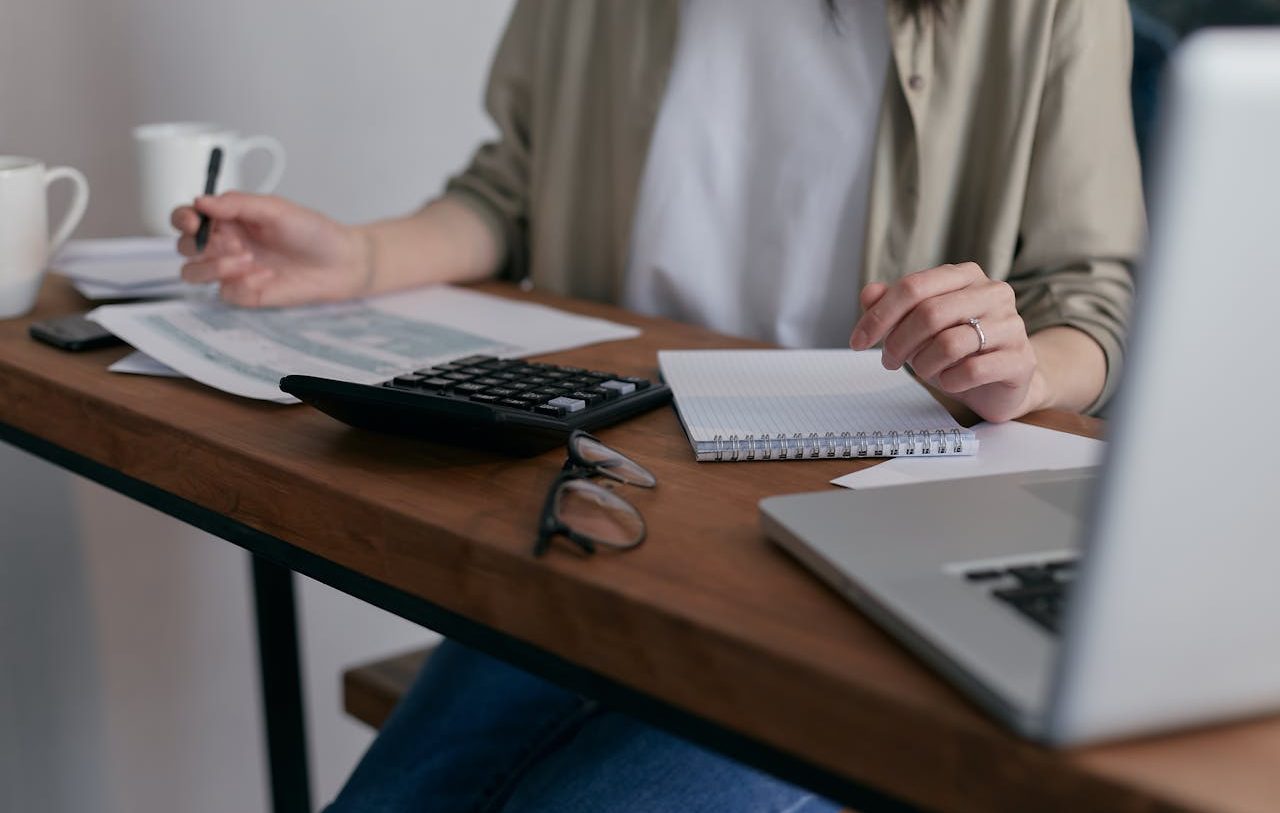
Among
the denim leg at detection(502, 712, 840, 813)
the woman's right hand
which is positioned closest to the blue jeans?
the denim leg at detection(502, 712, 840, 813)

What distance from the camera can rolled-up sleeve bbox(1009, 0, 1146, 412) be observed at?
0.91 m

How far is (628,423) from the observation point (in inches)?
28.3

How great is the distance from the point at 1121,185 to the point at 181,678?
3.92 ft

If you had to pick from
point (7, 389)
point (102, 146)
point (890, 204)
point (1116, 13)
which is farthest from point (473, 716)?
point (102, 146)

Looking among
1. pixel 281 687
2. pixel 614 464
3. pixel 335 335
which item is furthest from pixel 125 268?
pixel 614 464

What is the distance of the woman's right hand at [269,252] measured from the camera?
3.07ft

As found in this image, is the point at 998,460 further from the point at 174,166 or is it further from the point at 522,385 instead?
the point at 174,166

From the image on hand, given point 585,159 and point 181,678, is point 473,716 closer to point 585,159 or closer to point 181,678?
point 585,159

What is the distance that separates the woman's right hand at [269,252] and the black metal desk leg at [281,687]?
1.13ft

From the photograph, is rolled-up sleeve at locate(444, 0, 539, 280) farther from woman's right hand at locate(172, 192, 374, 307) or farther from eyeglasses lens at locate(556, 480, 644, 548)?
eyeglasses lens at locate(556, 480, 644, 548)

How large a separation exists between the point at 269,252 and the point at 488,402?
0.40 m

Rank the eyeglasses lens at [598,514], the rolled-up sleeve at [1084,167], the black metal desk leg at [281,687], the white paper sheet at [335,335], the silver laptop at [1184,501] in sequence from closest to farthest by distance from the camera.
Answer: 1. the silver laptop at [1184,501]
2. the eyeglasses lens at [598,514]
3. the white paper sheet at [335,335]
4. the rolled-up sleeve at [1084,167]
5. the black metal desk leg at [281,687]

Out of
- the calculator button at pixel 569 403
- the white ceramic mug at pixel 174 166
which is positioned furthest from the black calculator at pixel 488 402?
the white ceramic mug at pixel 174 166

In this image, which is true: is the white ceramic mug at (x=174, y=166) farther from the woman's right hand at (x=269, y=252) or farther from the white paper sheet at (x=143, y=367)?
the white paper sheet at (x=143, y=367)
